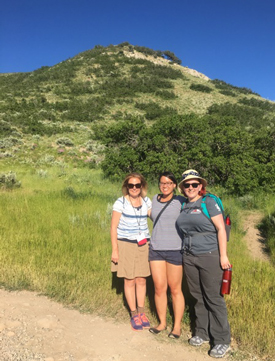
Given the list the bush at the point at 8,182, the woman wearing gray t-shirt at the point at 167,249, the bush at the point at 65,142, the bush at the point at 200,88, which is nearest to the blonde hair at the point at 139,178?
the woman wearing gray t-shirt at the point at 167,249

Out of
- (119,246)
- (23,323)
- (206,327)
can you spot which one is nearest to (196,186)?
(119,246)

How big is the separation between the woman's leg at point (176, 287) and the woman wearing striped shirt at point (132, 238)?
340mm

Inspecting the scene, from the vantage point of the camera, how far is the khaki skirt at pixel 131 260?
321 cm

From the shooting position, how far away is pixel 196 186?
2.90 meters

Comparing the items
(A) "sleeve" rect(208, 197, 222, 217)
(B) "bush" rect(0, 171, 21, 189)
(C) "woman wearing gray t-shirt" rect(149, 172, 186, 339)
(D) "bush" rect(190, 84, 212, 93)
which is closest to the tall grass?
(C) "woman wearing gray t-shirt" rect(149, 172, 186, 339)

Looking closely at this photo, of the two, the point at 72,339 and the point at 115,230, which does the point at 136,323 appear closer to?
the point at 72,339

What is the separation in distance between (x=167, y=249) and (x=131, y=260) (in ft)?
1.66

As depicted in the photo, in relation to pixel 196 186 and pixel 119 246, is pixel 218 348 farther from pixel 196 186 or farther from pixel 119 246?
pixel 196 186

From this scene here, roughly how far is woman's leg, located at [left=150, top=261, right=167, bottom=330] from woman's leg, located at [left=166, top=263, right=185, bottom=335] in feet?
0.20

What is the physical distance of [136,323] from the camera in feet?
10.5

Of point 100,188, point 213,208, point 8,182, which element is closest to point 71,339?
point 213,208

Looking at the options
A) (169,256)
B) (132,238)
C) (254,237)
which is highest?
(132,238)

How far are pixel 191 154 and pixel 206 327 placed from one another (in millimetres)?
8541

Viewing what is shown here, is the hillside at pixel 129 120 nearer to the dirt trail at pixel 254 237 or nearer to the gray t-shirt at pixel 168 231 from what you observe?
the dirt trail at pixel 254 237
